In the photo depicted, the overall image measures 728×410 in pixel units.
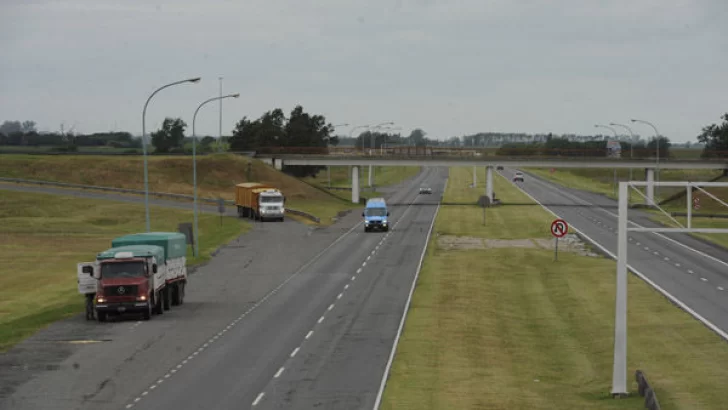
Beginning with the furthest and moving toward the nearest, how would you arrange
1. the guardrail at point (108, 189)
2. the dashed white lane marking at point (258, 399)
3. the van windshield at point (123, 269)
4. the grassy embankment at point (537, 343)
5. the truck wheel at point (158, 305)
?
the guardrail at point (108, 189)
the truck wheel at point (158, 305)
the van windshield at point (123, 269)
the grassy embankment at point (537, 343)
the dashed white lane marking at point (258, 399)

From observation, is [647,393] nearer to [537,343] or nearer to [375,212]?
[537,343]

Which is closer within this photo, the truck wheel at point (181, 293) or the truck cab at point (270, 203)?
the truck wheel at point (181, 293)

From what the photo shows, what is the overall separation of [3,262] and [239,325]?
100 feet

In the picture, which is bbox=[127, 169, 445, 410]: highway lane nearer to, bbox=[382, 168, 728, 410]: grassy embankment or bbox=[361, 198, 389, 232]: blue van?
bbox=[382, 168, 728, 410]: grassy embankment

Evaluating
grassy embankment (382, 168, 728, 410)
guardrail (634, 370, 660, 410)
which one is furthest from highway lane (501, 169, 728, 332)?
guardrail (634, 370, 660, 410)

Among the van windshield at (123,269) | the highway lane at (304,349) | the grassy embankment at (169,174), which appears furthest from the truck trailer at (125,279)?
the grassy embankment at (169,174)

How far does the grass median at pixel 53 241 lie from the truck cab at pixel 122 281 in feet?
8.30

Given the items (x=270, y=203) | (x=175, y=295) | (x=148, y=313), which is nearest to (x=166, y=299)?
(x=175, y=295)

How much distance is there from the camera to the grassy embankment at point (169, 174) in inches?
5128

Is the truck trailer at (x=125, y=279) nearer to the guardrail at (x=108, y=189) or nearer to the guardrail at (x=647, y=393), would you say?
the guardrail at (x=647, y=393)

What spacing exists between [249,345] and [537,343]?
32.1 ft

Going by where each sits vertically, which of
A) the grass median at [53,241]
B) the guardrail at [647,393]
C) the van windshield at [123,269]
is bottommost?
the grass median at [53,241]

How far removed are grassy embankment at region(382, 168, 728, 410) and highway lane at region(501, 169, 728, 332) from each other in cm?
134

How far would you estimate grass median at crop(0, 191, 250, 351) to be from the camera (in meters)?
45.3
